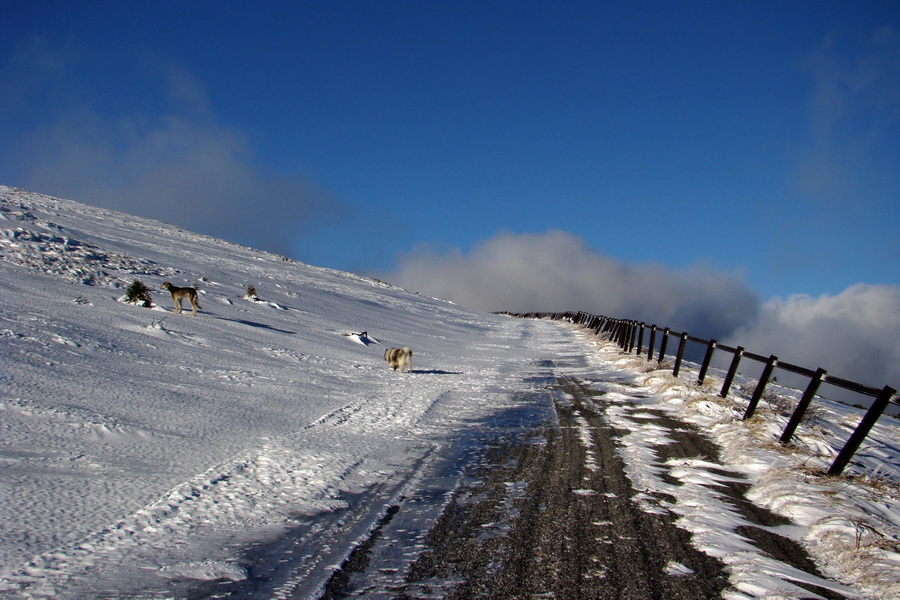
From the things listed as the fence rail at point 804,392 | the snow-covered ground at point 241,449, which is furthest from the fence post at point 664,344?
the snow-covered ground at point 241,449

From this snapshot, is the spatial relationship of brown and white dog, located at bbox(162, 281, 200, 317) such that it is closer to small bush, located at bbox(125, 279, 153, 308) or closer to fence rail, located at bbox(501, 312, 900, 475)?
small bush, located at bbox(125, 279, 153, 308)

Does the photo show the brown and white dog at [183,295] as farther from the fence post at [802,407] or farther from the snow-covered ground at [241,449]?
the fence post at [802,407]

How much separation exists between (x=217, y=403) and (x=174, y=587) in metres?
4.65

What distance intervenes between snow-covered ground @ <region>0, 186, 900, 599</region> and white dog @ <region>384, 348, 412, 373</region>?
41 centimetres

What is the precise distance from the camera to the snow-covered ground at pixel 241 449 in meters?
3.50

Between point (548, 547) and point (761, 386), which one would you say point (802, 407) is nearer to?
point (761, 386)

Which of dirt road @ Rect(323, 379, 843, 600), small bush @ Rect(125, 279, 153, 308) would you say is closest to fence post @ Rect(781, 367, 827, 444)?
dirt road @ Rect(323, 379, 843, 600)

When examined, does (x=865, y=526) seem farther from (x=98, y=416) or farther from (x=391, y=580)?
(x=98, y=416)

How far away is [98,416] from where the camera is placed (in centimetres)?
579

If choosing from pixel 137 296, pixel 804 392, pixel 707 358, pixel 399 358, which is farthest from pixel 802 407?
pixel 137 296

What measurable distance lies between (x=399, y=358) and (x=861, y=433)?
892 centimetres

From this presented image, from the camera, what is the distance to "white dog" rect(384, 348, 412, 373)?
41.2 feet

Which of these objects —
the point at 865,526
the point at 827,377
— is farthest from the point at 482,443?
the point at 827,377

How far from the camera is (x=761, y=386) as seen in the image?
8.73 metres
